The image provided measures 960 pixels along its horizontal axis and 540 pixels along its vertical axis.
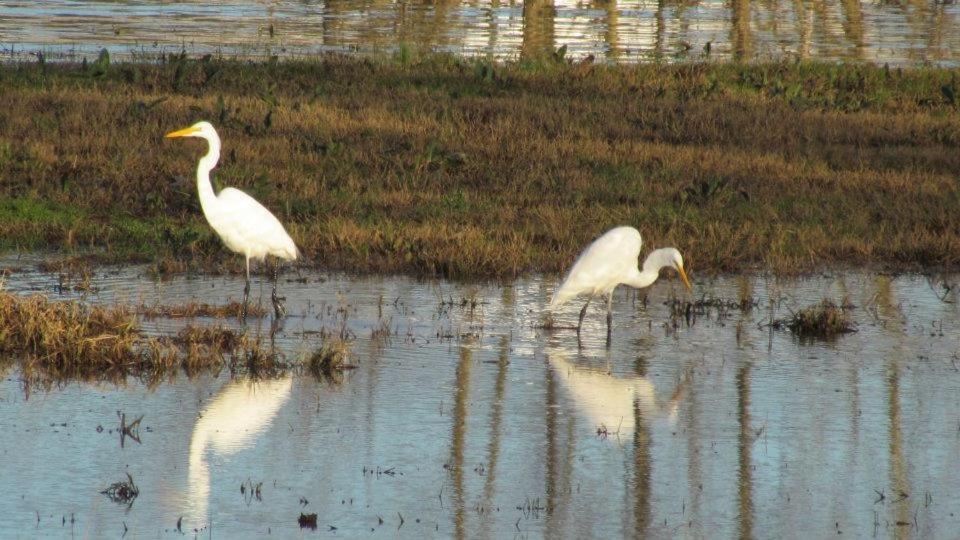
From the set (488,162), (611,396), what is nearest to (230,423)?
(611,396)

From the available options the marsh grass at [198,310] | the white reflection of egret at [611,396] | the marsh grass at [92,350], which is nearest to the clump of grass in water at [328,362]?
the marsh grass at [92,350]

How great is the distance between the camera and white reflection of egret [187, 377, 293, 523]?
6.30m

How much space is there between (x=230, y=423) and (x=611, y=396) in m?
2.08

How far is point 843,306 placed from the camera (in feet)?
33.8

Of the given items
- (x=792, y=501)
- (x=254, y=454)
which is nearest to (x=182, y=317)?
(x=254, y=454)

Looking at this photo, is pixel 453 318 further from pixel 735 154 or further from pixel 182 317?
pixel 735 154

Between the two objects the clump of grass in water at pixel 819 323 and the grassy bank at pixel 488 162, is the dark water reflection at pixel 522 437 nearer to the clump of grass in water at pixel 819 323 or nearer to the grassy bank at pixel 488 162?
the clump of grass in water at pixel 819 323

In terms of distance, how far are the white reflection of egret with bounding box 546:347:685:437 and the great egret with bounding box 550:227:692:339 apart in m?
0.96

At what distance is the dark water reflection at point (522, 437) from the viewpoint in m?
5.96

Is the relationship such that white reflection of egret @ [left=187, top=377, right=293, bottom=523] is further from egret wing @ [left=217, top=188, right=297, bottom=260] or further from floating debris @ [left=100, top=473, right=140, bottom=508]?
egret wing @ [left=217, top=188, right=297, bottom=260]

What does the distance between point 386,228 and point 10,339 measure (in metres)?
4.43

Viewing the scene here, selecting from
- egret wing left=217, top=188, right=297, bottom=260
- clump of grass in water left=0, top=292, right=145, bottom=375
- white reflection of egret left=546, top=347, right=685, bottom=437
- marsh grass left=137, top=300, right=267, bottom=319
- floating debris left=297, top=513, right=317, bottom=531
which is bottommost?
white reflection of egret left=546, top=347, right=685, bottom=437

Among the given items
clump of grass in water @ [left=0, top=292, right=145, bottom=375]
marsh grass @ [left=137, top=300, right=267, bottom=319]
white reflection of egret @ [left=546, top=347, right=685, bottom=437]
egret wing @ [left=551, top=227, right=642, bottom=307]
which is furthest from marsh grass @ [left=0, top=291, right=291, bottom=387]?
egret wing @ [left=551, top=227, right=642, bottom=307]

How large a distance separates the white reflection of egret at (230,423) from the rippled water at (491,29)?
18.8 m
